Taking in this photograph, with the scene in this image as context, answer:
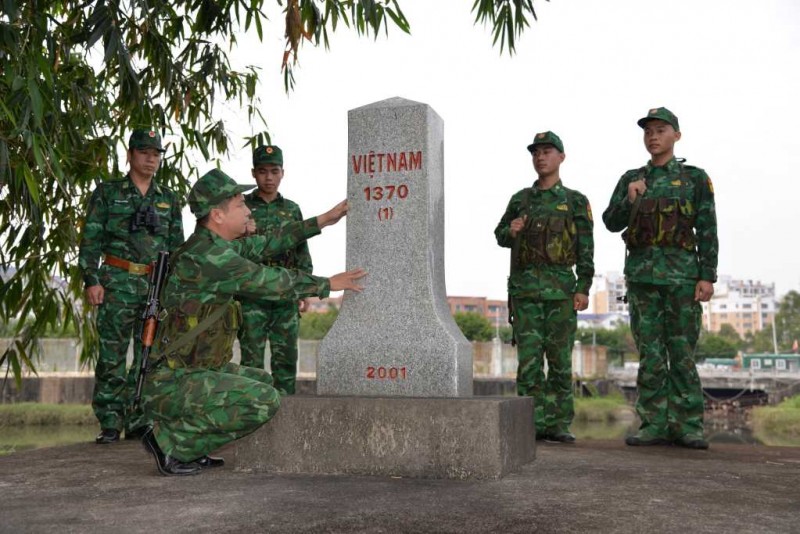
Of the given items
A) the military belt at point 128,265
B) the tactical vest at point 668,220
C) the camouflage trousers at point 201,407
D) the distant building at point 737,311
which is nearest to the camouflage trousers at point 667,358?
the tactical vest at point 668,220

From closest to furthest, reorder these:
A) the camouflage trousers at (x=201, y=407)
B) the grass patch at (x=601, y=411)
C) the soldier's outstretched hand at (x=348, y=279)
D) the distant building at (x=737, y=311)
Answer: the camouflage trousers at (x=201, y=407), the soldier's outstretched hand at (x=348, y=279), the grass patch at (x=601, y=411), the distant building at (x=737, y=311)

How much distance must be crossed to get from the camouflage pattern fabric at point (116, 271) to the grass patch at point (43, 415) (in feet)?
63.5

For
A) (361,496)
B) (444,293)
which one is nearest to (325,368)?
(444,293)

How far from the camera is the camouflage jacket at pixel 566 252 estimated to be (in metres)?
5.00

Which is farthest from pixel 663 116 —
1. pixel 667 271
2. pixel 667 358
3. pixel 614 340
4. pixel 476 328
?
pixel 614 340

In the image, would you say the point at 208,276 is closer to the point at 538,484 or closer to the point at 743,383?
the point at 538,484

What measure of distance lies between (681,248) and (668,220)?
180mm

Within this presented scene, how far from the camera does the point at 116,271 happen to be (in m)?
5.02

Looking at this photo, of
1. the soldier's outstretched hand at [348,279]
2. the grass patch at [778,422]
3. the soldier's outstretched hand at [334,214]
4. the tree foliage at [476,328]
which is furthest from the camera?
the tree foliage at [476,328]

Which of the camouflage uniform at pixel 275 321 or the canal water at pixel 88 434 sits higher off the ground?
the camouflage uniform at pixel 275 321

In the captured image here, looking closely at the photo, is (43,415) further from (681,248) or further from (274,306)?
(681,248)

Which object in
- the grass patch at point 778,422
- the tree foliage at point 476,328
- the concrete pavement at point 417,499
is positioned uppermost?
the tree foliage at point 476,328

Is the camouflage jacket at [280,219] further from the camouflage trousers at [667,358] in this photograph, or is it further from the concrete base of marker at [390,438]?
the camouflage trousers at [667,358]

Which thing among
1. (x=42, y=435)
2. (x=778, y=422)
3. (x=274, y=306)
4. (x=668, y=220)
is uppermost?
(x=668, y=220)
